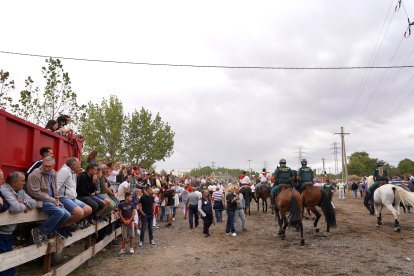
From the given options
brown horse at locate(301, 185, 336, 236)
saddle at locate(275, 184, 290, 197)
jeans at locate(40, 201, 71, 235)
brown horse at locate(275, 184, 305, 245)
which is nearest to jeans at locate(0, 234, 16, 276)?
jeans at locate(40, 201, 71, 235)

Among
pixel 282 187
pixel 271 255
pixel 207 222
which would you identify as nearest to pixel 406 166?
pixel 282 187

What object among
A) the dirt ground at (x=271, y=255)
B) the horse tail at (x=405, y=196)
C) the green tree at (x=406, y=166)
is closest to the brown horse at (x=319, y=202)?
the dirt ground at (x=271, y=255)

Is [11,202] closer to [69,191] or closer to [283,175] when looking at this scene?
[69,191]

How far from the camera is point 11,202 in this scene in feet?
15.3

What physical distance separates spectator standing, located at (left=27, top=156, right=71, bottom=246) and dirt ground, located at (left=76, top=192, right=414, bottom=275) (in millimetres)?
2559

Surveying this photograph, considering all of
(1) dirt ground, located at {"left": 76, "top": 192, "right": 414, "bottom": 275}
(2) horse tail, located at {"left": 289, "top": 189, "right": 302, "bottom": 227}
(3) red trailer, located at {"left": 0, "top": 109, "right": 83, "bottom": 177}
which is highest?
(3) red trailer, located at {"left": 0, "top": 109, "right": 83, "bottom": 177}

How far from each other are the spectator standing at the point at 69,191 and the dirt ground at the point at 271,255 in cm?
206

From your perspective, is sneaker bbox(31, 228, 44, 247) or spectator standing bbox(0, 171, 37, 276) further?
sneaker bbox(31, 228, 44, 247)

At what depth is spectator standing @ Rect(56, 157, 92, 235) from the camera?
6250 millimetres

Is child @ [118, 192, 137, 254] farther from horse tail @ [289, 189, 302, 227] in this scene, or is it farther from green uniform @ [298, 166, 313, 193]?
green uniform @ [298, 166, 313, 193]

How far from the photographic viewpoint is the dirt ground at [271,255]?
790 centimetres

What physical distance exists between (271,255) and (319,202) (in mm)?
3600

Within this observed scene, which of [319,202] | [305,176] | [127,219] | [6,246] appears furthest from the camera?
[305,176]

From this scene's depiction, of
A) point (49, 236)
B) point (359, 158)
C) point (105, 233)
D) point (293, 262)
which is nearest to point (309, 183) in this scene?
point (293, 262)
